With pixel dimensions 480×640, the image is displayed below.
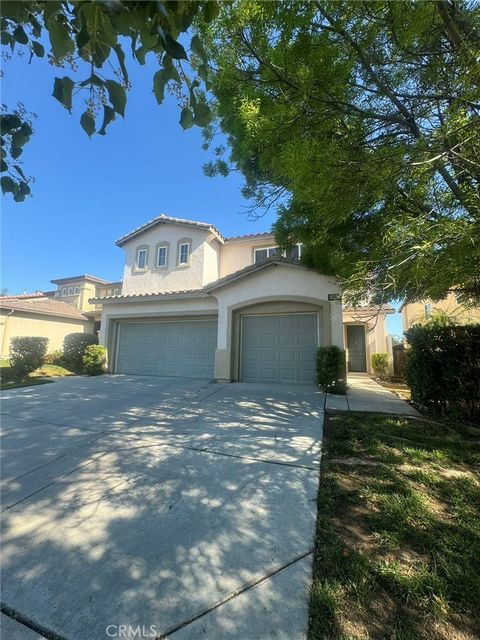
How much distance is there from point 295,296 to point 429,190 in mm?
5610

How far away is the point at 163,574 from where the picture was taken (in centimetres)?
217

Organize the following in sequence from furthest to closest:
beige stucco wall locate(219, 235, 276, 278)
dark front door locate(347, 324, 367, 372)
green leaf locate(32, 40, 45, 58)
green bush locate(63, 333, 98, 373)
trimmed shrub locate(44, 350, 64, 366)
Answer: dark front door locate(347, 324, 367, 372) < trimmed shrub locate(44, 350, 64, 366) < beige stucco wall locate(219, 235, 276, 278) < green bush locate(63, 333, 98, 373) < green leaf locate(32, 40, 45, 58)

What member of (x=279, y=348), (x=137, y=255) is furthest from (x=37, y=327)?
(x=279, y=348)

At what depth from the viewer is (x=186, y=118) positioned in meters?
1.70

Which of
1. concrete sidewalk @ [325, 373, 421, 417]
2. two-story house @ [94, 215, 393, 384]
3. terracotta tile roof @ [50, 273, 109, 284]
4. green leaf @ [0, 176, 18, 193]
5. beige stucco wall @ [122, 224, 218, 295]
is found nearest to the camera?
green leaf @ [0, 176, 18, 193]

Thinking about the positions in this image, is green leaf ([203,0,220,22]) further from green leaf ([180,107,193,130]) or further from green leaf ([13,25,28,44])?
green leaf ([13,25,28,44])

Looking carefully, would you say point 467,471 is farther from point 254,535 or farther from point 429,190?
point 429,190

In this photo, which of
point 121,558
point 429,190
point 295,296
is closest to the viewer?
point 121,558

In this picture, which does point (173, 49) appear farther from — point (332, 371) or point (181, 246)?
point (181, 246)

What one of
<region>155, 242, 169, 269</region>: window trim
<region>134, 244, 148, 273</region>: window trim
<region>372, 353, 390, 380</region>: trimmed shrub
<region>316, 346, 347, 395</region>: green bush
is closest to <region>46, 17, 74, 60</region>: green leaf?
<region>316, 346, 347, 395</region>: green bush

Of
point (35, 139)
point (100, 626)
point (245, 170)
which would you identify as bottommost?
point (100, 626)

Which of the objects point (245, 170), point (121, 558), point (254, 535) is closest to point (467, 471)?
point (254, 535)

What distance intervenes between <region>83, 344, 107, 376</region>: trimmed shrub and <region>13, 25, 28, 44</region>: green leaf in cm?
1293

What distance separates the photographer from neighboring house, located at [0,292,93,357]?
18797mm
